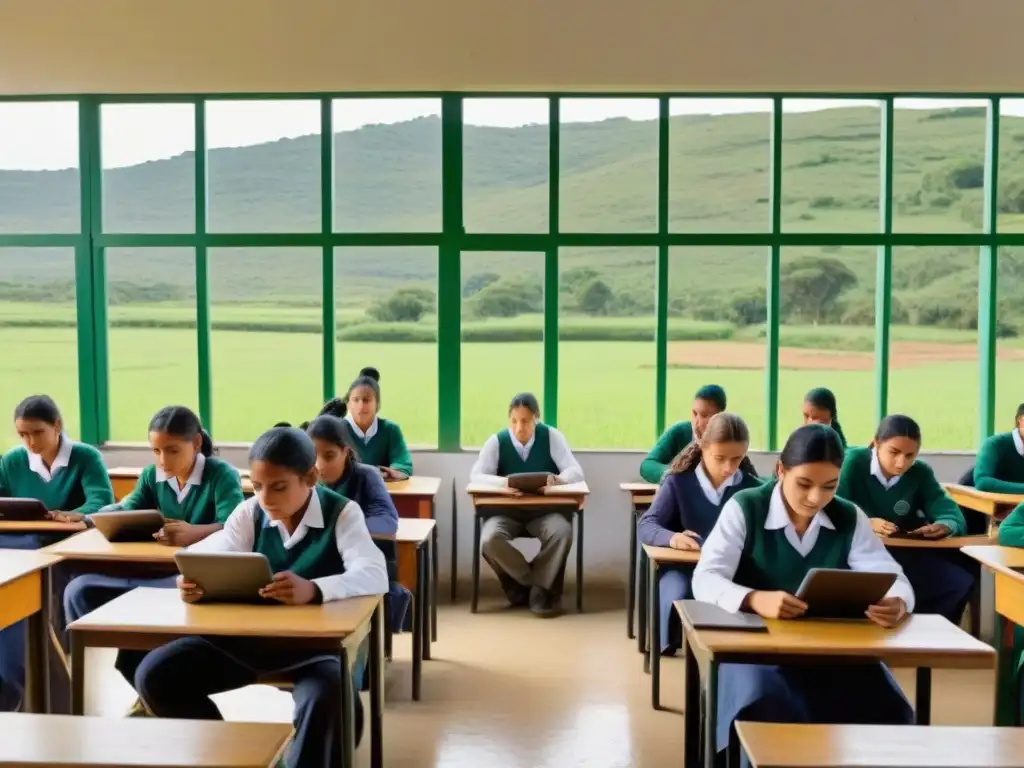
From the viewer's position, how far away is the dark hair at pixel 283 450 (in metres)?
2.75

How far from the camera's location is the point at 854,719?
8.20 ft

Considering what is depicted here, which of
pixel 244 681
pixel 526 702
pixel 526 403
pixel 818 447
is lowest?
pixel 526 702

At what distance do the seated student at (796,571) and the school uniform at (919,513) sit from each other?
1520 mm

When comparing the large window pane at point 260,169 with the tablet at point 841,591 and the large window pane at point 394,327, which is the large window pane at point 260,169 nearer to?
the large window pane at point 394,327

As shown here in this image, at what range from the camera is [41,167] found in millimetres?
6465

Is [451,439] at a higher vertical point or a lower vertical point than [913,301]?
lower

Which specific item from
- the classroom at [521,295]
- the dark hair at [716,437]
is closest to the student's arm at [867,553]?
the classroom at [521,295]

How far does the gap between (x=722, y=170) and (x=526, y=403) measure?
2123 millimetres

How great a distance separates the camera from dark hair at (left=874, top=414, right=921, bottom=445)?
413cm

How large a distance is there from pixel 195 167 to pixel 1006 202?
217 inches

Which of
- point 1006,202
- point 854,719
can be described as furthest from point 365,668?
point 1006,202

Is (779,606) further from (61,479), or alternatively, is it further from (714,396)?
(61,479)

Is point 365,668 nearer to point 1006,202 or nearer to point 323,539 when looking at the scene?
point 323,539

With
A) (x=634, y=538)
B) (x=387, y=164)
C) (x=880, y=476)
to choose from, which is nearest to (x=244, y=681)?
(x=634, y=538)
